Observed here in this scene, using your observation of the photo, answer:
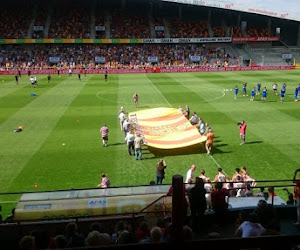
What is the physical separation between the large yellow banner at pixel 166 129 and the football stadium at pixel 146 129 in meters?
0.11

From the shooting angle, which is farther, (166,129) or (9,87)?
(9,87)

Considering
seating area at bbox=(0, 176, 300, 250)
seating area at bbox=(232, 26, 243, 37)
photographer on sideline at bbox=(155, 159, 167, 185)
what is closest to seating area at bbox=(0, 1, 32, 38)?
seating area at bbox=(232, 26, 243, 37)

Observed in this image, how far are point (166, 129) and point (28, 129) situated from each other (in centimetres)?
894

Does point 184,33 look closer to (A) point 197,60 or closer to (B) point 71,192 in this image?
(A) point 197,60

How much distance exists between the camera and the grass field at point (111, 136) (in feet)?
51.9

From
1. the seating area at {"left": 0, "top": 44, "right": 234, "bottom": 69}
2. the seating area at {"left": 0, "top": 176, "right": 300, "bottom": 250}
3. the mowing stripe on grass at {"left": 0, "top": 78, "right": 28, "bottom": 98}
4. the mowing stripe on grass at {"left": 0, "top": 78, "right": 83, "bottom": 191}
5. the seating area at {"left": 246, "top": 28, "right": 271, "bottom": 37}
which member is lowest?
the mowing stripe on grass at {"left": 0, "top": 78, "right": 83, "bottom": 191}

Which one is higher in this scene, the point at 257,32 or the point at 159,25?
the point at 159,25

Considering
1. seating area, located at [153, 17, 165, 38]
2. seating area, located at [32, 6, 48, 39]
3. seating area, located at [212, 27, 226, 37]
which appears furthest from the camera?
seating area, located at [212, 27, 226, 37]

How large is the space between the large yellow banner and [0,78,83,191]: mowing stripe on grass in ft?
18.6

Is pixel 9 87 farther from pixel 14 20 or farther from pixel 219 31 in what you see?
pixel 219 31

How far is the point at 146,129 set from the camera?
67.9 feet

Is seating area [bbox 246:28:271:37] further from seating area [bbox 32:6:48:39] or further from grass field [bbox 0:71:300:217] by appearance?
seating area [bbox 32:6:48:39]

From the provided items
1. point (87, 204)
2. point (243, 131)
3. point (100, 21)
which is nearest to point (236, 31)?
point (100, 21)

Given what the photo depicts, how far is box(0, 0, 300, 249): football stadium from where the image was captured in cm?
730
